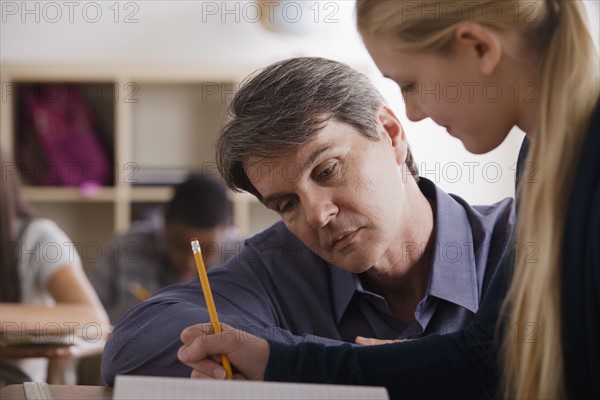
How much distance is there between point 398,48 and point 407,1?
0.17 feet

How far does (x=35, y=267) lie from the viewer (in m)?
2.64

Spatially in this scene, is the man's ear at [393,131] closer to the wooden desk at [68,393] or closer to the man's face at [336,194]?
the man's face at [336,194]

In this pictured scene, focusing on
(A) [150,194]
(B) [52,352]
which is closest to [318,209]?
(B) [52,352]

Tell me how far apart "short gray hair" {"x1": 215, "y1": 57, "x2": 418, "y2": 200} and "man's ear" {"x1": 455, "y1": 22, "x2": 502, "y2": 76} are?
375 millimetres

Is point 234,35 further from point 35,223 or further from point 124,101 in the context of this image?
point 35,223

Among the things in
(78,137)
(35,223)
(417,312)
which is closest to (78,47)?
(78,137)

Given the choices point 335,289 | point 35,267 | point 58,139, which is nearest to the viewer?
point 335,289

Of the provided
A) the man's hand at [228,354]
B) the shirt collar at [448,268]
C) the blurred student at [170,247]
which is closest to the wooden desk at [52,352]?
the blurred student at [170,247]

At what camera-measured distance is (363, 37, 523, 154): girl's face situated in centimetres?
84

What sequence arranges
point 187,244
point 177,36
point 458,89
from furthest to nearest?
point 177,36 → point 187,244 → point 458,89

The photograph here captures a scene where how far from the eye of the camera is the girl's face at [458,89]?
0.84m

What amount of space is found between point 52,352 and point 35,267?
2.40 ft

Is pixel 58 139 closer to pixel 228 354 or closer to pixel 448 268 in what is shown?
pixel 448 268

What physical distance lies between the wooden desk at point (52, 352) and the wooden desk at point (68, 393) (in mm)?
1042
